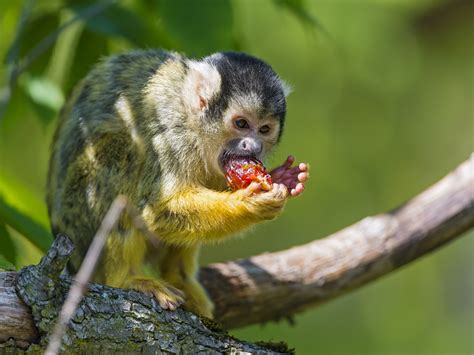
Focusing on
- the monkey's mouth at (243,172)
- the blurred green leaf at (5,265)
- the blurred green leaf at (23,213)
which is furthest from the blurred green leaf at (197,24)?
the blurred green leaf at (5,265)

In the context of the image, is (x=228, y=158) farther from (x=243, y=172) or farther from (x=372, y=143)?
(x=372, y=143)

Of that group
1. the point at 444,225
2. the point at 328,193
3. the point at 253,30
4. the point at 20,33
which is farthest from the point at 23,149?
the point at 444,225

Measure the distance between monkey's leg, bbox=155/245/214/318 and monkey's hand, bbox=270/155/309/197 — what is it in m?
1.13

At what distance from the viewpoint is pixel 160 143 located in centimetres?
542

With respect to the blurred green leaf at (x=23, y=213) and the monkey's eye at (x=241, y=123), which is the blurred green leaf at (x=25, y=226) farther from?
the monkey's eye at (x=241, y=123)

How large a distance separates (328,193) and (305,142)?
95 centimetres

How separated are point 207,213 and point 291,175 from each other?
645mm

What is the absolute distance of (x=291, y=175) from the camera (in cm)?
497

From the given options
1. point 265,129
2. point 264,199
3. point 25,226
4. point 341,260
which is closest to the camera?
point 25,226

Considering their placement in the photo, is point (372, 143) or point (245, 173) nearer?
point (245, 173)

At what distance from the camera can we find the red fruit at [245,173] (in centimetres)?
495

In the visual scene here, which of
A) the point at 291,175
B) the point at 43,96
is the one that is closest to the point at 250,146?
the point at 291,175

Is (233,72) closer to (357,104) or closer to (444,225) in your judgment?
(444,225)

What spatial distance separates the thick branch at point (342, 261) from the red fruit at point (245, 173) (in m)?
1.07
